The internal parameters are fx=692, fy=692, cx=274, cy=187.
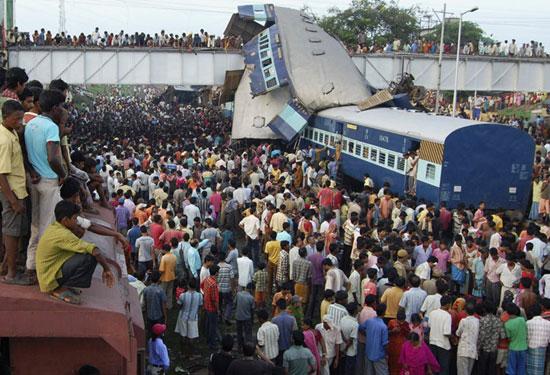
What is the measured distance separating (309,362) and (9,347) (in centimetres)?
373

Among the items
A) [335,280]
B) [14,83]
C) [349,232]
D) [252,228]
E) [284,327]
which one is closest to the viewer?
[14,83]

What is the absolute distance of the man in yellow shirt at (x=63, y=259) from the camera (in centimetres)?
539

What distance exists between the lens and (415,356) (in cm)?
827

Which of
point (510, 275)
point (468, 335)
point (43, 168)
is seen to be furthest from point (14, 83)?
point (510, 275)

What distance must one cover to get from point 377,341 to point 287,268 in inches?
126

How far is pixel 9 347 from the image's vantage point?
17.1ft

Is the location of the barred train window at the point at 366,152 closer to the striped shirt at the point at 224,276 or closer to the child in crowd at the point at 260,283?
the child in crowd at the point at 260,283

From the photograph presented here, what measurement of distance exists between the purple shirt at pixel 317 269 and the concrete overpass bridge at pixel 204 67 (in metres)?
22.6

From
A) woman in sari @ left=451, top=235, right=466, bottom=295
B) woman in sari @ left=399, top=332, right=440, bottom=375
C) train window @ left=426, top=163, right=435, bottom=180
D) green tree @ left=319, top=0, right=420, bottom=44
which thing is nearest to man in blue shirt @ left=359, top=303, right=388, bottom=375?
woman in sari @ left=399, top=332, right=440, bottom=375

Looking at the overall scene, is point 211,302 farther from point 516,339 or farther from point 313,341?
point 516,339

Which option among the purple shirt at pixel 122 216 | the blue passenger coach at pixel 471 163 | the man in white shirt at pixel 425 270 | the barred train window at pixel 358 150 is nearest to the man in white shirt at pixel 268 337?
the man in white shirt at pixel 425 270

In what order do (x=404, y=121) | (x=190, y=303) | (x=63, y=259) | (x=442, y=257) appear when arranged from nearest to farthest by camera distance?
(x=63, y=259) < (x=190, y=303) < (x=442, y=257) < (x=404, y=121)

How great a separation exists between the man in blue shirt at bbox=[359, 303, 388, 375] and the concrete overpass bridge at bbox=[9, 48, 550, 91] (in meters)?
25.4

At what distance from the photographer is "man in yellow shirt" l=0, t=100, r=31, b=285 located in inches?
222
